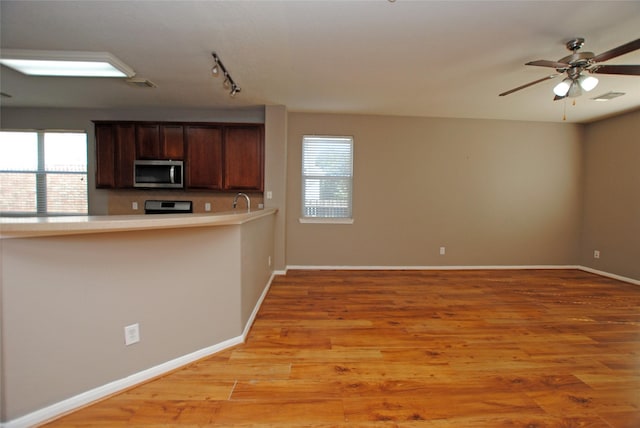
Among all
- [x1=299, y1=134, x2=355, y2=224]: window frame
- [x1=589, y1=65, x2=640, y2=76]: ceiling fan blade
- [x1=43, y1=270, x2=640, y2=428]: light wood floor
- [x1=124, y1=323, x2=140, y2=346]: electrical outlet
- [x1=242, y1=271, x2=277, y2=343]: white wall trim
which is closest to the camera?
[x1=43, y1=270, x2=640, y2=428]: light wood floor

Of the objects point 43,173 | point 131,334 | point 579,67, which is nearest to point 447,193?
point 579,67

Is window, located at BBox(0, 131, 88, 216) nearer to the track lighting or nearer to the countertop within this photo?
the track lighting

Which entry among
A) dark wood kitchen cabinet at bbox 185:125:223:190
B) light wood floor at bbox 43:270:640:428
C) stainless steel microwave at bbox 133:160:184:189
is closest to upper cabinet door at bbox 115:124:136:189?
stainless steel microwave at bbox 133:160:184:189

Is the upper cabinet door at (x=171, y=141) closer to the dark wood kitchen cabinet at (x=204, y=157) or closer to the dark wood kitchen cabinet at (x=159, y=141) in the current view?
the dark wood kitchen cabinet at (x=159, y=141)

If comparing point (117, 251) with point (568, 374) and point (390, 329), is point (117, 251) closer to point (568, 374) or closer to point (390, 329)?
point (390, 329)

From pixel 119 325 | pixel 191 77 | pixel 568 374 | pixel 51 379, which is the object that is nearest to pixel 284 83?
pixel 191 77

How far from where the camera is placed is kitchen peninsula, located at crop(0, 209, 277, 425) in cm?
125

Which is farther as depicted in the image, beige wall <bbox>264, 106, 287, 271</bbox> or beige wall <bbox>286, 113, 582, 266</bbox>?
beige wall <bbox>286, 113, 582, 266</bbox>

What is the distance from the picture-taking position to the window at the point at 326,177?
4.27 meters

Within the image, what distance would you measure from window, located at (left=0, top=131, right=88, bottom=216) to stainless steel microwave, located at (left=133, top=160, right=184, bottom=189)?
1021 millimetres

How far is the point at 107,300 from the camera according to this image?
1493 millimetres

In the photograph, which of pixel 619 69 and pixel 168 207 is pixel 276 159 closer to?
pixel 168 207

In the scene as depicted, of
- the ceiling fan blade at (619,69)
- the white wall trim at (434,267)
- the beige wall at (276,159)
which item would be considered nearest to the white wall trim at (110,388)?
the beige wall at (276,159)

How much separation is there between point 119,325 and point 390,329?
2.02 m
